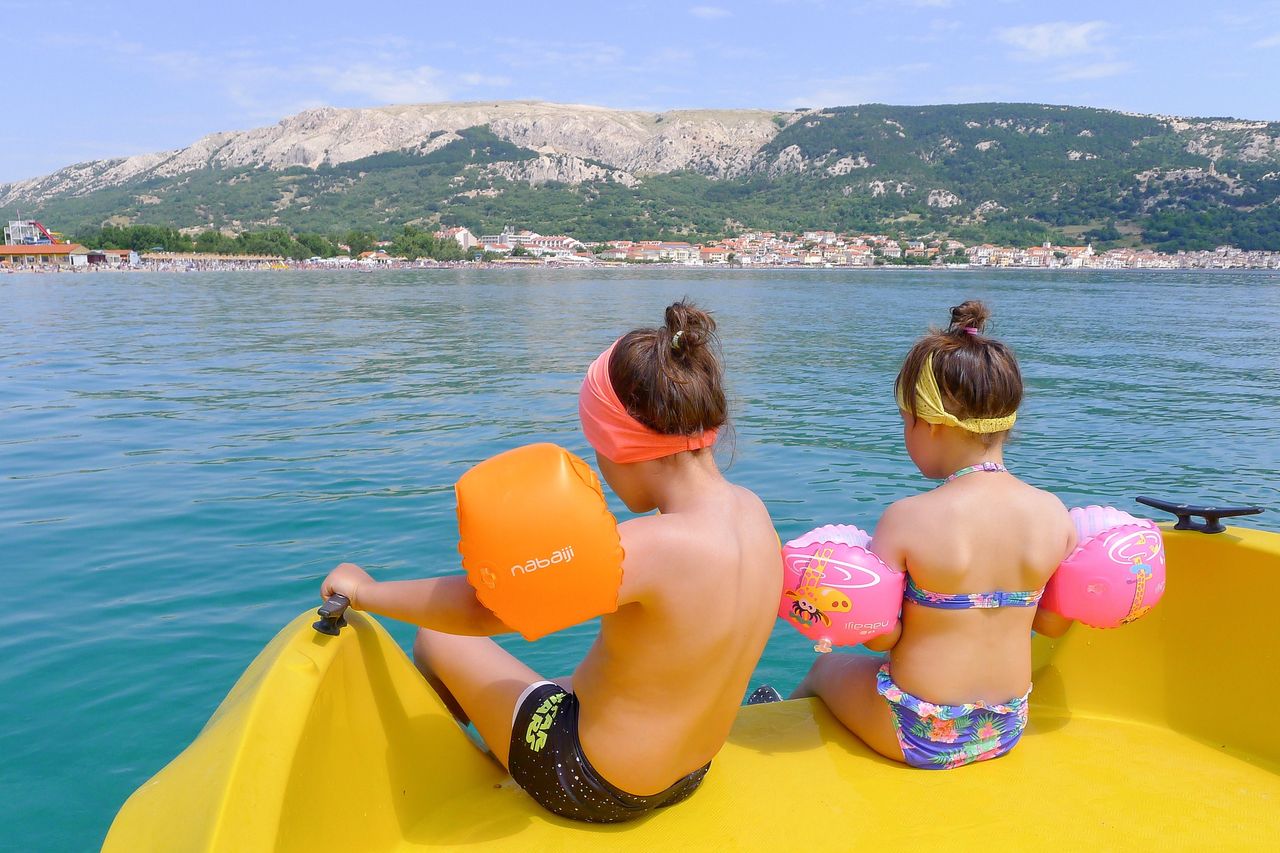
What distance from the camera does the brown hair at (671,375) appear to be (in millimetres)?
1826

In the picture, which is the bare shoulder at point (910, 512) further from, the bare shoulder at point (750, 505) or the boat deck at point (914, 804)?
the boat deck at point (914, 804)

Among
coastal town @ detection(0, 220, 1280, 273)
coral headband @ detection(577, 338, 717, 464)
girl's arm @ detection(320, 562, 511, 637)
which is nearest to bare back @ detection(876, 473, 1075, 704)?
coral headband @ detection(577, 338, 717, 464)

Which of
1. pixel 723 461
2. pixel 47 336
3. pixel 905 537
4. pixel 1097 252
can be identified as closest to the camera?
pixel 905 537

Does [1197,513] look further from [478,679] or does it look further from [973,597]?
[478,679]

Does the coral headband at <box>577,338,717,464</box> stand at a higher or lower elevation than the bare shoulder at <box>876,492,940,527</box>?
higher

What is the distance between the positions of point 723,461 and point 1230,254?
104183 millimetres

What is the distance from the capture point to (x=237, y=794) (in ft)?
5.36

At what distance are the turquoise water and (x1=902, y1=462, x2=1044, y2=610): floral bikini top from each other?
59 cm

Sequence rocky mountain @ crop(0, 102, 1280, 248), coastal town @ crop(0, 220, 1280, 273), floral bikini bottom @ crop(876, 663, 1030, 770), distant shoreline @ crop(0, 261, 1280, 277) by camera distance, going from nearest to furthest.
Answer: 1. floral bikini bottom @ crop(876, 663, 1030, 770)
2. distant shoreline @ crop(0, 261, 1280, 277)
3. coastal town @ crop(0, 220, 1280, 273)
4. rocky mountain @ crop(0, 102, 1280, 248)

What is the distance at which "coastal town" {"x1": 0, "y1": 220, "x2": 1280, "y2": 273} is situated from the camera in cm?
9400

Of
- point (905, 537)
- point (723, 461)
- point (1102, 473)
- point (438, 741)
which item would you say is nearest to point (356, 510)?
point (723, 461)

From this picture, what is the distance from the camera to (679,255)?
416 ft

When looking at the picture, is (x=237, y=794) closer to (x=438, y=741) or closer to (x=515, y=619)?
(x=515, y=619)

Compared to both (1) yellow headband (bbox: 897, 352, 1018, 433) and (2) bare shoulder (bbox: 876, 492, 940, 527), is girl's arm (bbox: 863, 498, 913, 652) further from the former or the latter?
(1) yellow headband (bbox: 897, 352, 1018, 433)
